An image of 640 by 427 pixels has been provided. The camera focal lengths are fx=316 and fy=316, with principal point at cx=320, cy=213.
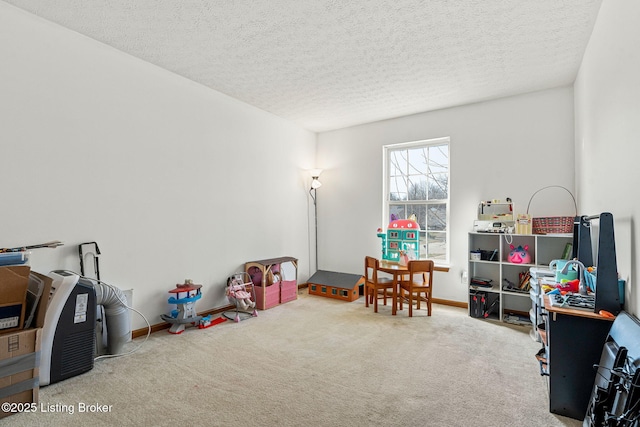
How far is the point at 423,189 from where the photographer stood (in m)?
4.90

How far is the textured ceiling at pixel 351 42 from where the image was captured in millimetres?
2449

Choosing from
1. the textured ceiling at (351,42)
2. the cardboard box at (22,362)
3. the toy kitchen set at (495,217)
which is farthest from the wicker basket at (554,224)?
the cardboard box at (22,362)

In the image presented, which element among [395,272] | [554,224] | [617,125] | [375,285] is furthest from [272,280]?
[617,125]

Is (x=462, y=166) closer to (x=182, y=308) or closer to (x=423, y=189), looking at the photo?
(x=423, y=189)

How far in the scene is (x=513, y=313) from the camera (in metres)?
3.98

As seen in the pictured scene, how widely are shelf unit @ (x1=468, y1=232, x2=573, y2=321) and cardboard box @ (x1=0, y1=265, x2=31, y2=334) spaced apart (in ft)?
14.2

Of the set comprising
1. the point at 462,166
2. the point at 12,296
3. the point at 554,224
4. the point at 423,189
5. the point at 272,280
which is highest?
the point at 462,166

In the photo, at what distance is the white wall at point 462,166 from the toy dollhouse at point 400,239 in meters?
0.47

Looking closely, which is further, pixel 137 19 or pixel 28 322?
pixel 137 19

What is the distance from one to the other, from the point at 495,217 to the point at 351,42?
107 inches

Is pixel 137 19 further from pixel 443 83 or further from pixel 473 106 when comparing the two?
pixel 473 106

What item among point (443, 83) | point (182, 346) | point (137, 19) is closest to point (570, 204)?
point (443, 83)

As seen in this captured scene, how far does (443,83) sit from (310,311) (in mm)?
3300

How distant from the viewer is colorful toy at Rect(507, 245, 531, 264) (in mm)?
3781
